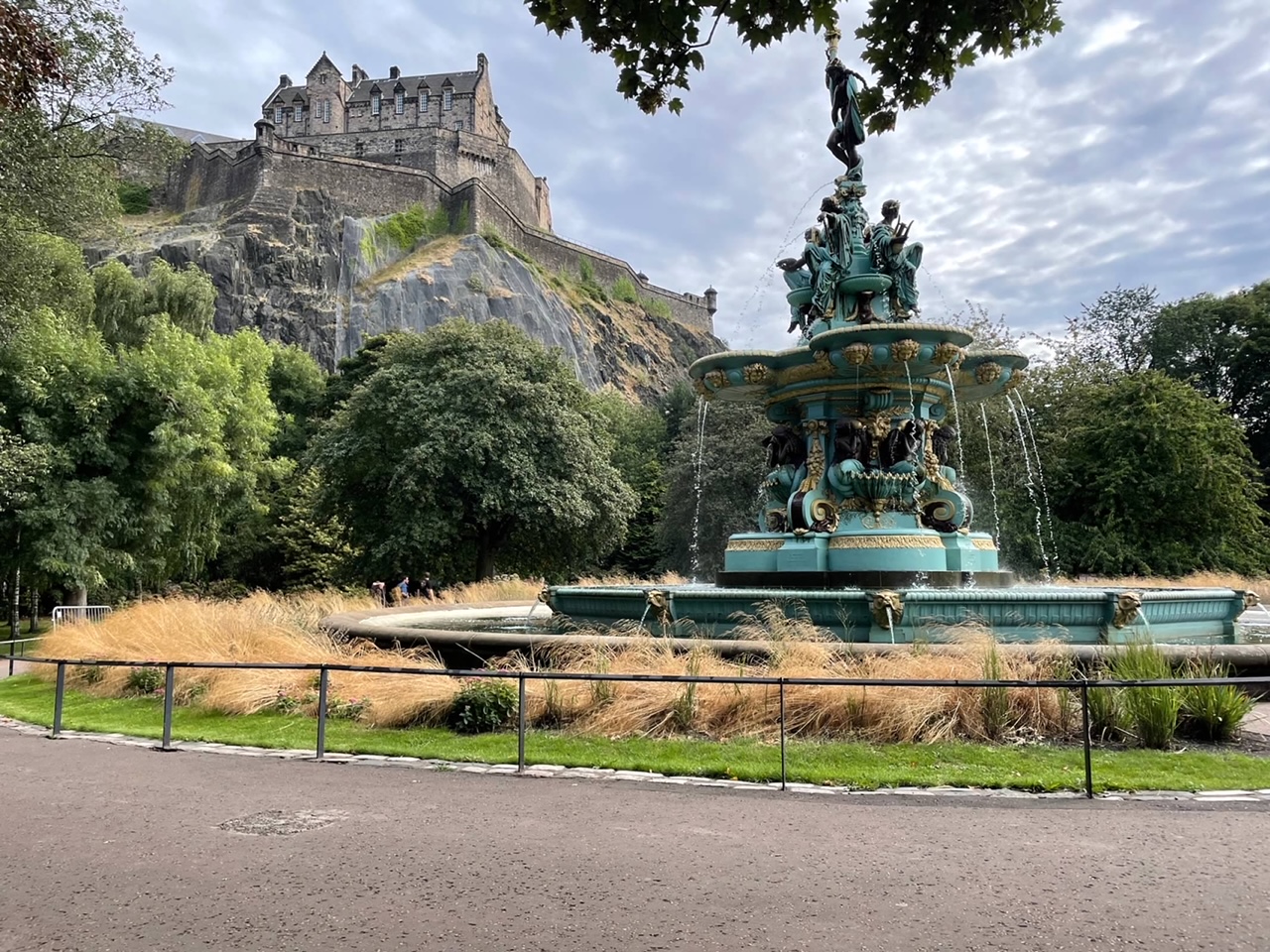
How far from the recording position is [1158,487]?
30719mm

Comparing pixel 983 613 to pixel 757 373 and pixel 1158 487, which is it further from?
pixel 1158 487

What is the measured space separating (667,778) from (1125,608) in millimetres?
5821

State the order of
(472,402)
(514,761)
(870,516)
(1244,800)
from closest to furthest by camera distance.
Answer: (1244,800), (514,761), (870,516), (472,402)

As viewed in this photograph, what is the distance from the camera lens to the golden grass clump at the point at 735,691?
7820 millimetres

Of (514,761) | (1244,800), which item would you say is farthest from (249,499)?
(1244,800)

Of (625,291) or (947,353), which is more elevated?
(625,291)

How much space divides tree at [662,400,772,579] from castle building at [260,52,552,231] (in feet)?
219

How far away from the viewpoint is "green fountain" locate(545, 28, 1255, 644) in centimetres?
1084

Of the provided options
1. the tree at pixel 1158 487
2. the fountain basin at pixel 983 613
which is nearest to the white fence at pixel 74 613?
the fountain basin at pixel 983 613

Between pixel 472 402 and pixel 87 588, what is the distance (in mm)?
12602

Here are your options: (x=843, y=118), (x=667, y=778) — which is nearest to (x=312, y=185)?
(x=843, y=118)

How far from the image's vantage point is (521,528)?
105 ft

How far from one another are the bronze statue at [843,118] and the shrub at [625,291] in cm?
8966

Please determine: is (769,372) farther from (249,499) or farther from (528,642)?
(249,499)
